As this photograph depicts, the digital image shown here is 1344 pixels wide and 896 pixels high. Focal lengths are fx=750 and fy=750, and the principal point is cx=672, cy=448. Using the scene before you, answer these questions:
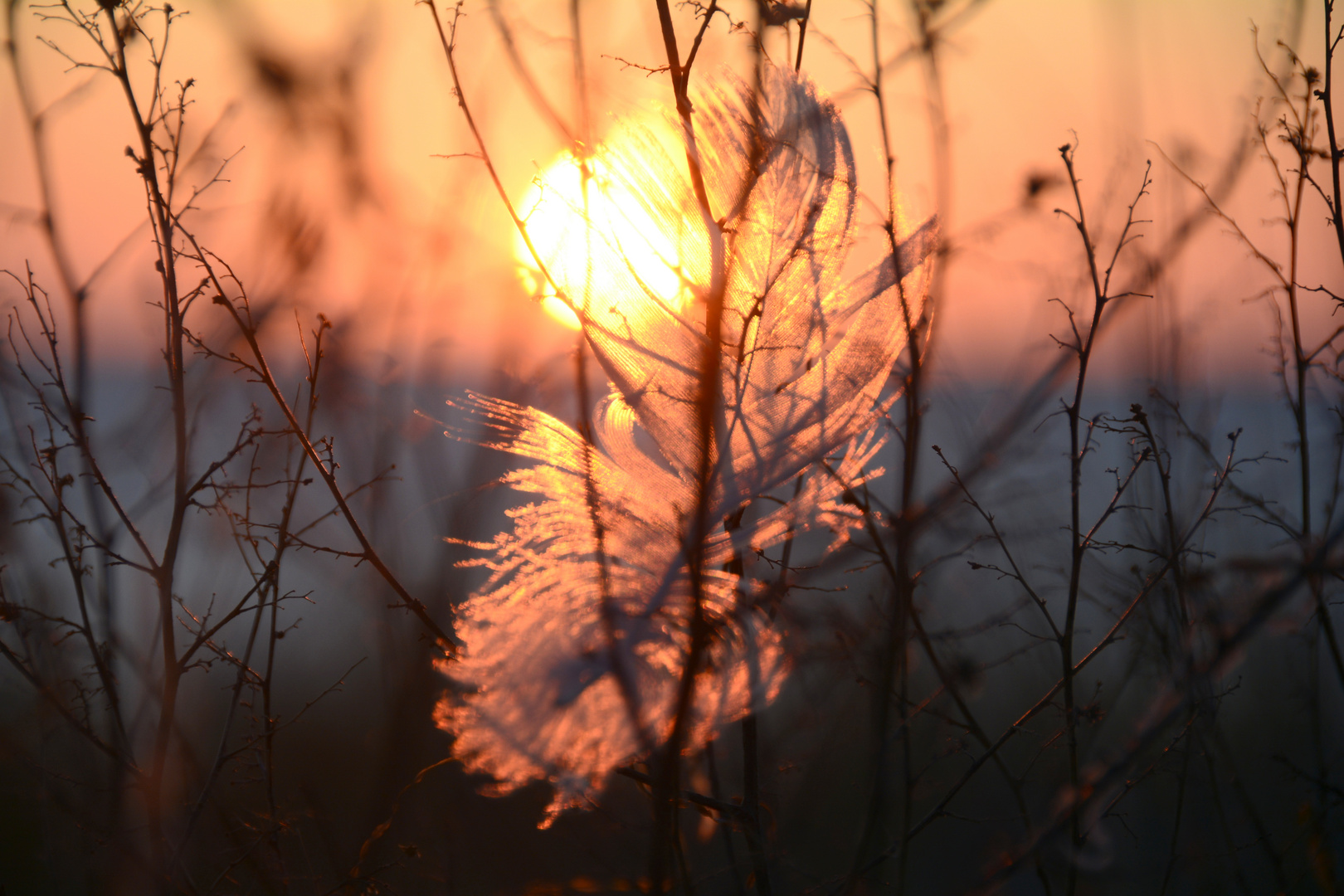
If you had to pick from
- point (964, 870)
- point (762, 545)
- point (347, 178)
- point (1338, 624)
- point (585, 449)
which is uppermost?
point (347, 178)

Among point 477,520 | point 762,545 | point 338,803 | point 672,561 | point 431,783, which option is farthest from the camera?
point 338,803

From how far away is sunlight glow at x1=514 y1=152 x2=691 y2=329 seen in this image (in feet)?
3.49

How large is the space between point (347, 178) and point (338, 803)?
5.05 ft

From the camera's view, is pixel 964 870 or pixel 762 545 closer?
pixel 762 545

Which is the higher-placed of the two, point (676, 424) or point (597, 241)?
point (597, 241)

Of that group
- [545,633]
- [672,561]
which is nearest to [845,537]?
[672,561]

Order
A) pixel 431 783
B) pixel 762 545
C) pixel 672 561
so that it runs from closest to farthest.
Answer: pixel 672 561 → pixel 762 545 → pixel 431 783

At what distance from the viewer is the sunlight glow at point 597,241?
3.49ft

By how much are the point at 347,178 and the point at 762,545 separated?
1.23 metres

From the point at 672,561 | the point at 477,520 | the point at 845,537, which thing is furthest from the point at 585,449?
the point at 477,520

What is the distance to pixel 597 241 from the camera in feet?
3.59

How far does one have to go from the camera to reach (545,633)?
1.09 metres

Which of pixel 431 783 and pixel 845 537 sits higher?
pixel 845 537

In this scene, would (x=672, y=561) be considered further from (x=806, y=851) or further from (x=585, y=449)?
(x=806, y=851)
